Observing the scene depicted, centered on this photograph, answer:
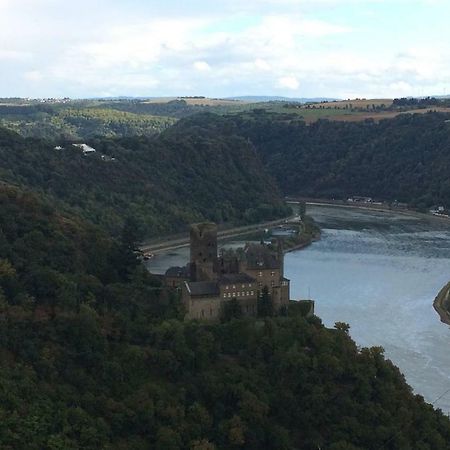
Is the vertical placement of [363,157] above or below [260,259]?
below

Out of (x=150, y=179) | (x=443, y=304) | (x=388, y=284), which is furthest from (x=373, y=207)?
(x=443, y=304)

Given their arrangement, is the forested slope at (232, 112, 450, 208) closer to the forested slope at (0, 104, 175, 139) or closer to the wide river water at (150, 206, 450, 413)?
the wide river water at (150, 206, 450, 413)

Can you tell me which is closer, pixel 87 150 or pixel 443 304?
pixel 443 304

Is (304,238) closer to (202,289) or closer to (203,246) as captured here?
(203,246)

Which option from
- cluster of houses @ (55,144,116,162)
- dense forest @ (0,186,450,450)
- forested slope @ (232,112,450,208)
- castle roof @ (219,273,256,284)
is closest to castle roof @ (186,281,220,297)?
castle roof @ (219,273,256,284)

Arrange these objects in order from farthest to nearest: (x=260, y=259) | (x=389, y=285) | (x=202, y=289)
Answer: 1. (x=389, y=285)
2. (x=260, y=259)
3. (x=202, y=289)

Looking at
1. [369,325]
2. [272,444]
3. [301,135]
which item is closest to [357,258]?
[369,325]

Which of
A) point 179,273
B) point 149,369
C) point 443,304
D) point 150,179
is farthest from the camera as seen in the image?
point 150,179
